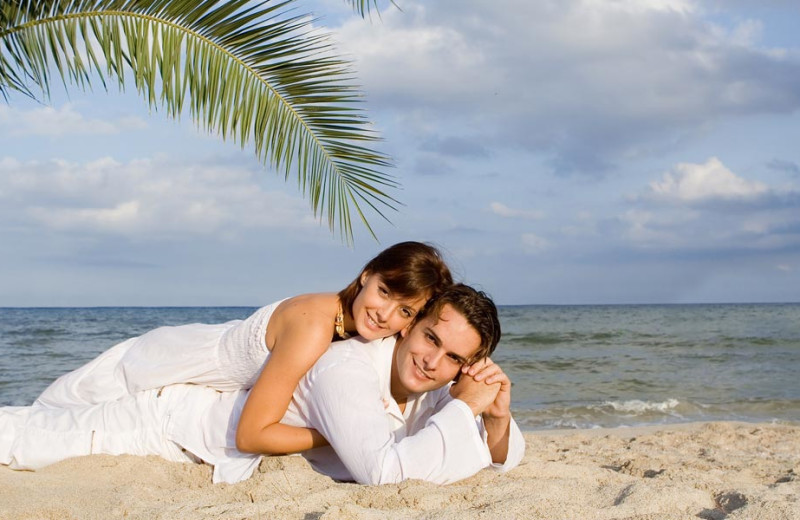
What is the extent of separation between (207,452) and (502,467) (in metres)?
1.41

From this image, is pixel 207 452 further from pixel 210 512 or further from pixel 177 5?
pixel 177 5

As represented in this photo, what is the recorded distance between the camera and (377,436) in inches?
119

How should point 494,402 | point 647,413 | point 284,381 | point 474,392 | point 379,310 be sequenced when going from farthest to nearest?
1. point 647,413
2. point 494,402
3. point 474,392
4. point 379,310
5. point 284,381

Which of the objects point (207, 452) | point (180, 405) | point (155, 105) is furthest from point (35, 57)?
point (207, 452)

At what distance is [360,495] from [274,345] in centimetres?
82

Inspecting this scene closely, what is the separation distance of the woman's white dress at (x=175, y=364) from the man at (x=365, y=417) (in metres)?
0.07

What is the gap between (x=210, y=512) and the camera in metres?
2.74

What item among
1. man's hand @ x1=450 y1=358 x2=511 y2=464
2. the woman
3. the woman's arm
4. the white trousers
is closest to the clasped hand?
man's hand @ x1=450 y1=358 x2=511 y2=464

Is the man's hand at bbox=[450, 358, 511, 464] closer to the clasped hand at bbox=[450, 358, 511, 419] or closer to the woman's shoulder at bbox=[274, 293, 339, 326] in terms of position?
Result: the clasped hand at bbox=[450, 358, 511, 419]

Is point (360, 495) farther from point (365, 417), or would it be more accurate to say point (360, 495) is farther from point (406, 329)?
point (406, 329)

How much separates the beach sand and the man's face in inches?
19.1

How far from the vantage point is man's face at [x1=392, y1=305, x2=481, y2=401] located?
3223mm

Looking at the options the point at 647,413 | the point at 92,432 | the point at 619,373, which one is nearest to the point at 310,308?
the point at 92,432

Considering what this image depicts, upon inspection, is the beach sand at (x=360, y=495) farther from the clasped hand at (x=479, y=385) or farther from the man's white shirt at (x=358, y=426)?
the clasped hand at (x=479, y=385)
